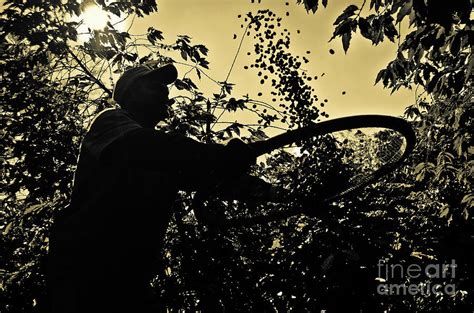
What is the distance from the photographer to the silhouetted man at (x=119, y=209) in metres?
1.61

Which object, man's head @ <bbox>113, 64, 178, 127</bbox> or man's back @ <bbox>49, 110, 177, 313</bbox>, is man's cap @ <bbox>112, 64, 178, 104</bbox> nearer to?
man's head @ <bbox>113, 64, 178, 127</bbox>

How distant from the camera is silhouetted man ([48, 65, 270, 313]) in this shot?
1614 mm

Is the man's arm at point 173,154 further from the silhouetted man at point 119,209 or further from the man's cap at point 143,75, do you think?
the man's cap at point 143,75

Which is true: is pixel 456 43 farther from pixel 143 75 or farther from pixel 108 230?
pixel 108 230

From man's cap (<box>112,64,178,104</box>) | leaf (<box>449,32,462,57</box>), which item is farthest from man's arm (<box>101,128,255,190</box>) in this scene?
leaf (<box>449,32,462,57</box>)

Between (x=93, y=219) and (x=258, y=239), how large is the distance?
4.05m

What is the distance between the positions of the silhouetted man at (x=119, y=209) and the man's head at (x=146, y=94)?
0.91 ft

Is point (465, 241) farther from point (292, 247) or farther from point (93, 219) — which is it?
point (93, 219)

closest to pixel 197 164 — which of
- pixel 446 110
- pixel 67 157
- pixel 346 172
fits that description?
pixel 346 172

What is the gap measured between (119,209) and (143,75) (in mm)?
822

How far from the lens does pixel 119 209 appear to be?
1802mm

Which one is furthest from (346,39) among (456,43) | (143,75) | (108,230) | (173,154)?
(108,230)

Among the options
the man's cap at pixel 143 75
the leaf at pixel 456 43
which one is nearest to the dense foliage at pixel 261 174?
the leaf at pixel 456 43

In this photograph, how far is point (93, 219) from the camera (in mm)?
1787
